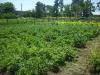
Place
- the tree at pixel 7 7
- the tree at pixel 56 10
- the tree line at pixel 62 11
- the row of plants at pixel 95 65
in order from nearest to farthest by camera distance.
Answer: the row of plants at pixel 95 65 → the tree line at pixel 62 11 → the tree at pixel 7 7 → the tree at pixel 56 10

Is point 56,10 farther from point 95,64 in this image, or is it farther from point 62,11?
point 95,64

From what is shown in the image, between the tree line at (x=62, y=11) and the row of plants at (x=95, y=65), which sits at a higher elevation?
the tree line at (x=62, y=11)

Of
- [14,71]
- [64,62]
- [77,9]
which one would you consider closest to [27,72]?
[14,71]

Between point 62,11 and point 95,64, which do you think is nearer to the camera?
point 95,64

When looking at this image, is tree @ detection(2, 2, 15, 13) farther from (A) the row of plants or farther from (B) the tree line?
(A) the row of plants

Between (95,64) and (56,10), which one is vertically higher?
(56,10)

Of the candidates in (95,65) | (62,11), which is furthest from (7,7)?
(95,65)

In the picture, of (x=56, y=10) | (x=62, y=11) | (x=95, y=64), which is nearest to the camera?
(x=95, y=64)

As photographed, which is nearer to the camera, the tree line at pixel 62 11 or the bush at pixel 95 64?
the bush at pixel 95 64

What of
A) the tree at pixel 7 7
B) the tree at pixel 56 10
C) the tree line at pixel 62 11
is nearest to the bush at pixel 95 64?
the tree line at pixel 62 11

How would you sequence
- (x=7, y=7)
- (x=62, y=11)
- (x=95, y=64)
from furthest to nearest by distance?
(x=62, y=11), (x=7, y=7), (x=95, y=64)

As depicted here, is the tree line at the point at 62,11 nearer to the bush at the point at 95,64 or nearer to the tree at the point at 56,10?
the tree at the point at 56,10

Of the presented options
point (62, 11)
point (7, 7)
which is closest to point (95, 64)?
point (7, 7)

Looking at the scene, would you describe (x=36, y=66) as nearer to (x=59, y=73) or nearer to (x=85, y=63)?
(x=59, y=73)
